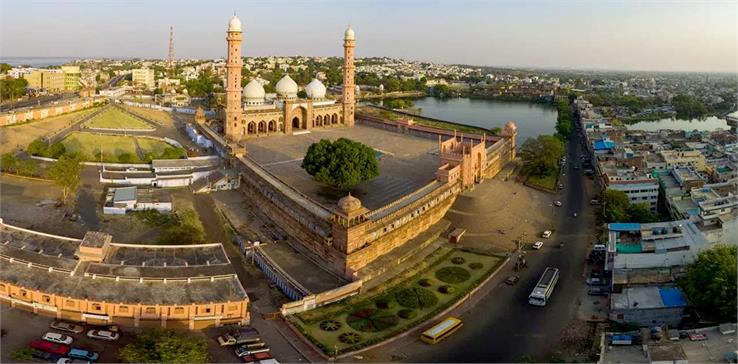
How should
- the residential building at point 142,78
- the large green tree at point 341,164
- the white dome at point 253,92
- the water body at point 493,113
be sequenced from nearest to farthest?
1. the large green tree at point 341,164
2. the white dome at point 253,92
3. the water body at point 493,113
4. the residential building at point 142,78

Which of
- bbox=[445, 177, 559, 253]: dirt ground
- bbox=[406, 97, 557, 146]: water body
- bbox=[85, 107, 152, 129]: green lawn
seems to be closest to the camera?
bbox=[445, 177, 559, 253]: dirt ground

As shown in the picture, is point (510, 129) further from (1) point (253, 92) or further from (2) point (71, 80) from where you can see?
(2) point (71, 80)

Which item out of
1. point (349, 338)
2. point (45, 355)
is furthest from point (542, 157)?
point (45, 355)

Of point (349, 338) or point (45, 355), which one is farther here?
point (349, 338)

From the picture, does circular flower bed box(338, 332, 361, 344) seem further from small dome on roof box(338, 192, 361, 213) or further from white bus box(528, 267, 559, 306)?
white bus box(528, 267, 559, 306)

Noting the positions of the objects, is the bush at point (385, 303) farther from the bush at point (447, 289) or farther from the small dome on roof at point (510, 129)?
the small dome on roof at point (510, 129)

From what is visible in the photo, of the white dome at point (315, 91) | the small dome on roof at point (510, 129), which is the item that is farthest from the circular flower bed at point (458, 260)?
the white dome at point (315, 91)

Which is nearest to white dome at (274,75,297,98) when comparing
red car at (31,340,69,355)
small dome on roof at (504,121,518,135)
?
small dome on roof at (504,121,518,135)
